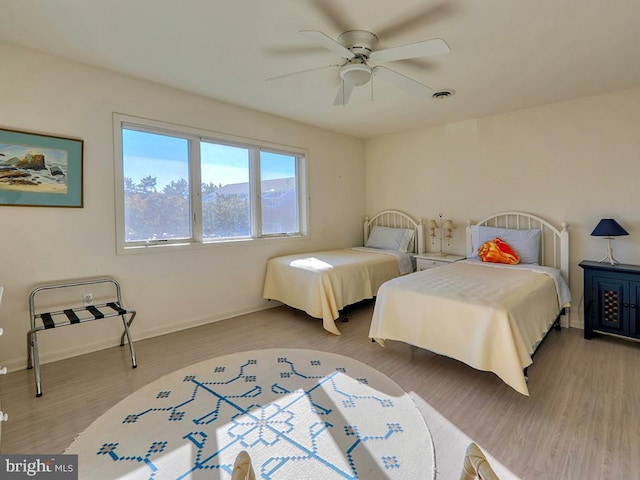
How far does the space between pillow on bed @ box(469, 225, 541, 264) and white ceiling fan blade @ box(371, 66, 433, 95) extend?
6.47 feet

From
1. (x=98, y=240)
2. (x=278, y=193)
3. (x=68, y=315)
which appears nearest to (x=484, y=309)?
(x=278, y=193)

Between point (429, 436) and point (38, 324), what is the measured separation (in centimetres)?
290

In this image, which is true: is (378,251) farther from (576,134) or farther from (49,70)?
(49,70)

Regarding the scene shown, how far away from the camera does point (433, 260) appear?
4.07 metres

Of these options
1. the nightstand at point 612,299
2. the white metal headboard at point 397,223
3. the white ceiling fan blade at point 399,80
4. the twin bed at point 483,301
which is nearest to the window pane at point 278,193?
the twin bed at point 483,301

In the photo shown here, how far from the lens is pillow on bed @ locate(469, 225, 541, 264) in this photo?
3.40m

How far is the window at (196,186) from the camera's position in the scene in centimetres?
301

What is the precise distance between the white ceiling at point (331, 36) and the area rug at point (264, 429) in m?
2.31

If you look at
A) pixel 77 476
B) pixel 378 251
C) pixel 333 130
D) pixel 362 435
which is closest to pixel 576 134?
pixel 378 251

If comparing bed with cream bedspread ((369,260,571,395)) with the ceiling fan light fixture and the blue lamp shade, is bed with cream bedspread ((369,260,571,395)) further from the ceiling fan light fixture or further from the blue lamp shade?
the ceiling fan light fixture

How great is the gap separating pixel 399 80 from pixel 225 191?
2236 mm

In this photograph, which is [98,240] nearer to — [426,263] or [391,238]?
[391,238]

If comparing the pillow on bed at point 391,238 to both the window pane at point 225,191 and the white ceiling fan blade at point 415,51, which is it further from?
the white ceiling fan blade at point 415,51

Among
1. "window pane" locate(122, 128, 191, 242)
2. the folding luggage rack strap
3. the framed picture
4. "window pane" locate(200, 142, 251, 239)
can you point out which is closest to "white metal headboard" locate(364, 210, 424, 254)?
"window pane" locate(200, 142, 251, 239)
